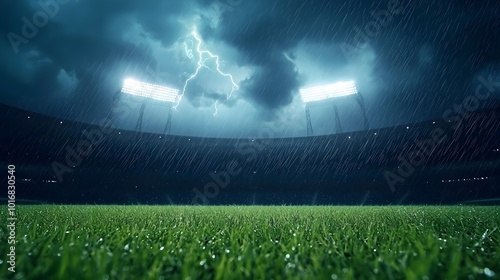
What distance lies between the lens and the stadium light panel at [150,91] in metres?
27.4

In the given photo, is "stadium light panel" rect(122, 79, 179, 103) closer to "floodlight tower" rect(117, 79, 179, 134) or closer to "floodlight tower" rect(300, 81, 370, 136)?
"floodlight tower" rect(117, 79, 179, 134)

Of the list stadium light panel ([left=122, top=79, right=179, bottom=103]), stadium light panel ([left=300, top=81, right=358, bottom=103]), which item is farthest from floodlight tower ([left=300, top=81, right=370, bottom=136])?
stadium light panel ([left=122, top=79, right=179, bottom=103])

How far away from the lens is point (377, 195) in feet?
108

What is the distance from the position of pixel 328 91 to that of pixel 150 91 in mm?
18280

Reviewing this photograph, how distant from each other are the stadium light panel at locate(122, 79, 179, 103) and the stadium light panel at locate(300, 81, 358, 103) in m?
13.4

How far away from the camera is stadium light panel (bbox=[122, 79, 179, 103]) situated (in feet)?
89.8

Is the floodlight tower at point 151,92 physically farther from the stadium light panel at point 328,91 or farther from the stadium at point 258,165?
the stadium light panel at point 328,91

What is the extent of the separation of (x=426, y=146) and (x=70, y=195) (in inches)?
1449

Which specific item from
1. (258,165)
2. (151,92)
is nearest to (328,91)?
(258,165)

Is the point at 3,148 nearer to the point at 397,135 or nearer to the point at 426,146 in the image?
the point at 397,135

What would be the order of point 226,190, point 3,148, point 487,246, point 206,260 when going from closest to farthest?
point 206,260 < point 487,246 < point 3,148 < point 226,190

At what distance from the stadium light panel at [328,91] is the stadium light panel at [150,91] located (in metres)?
13.4

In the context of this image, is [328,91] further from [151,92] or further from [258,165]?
[151,92]

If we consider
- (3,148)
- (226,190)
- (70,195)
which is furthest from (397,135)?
(3,148)
